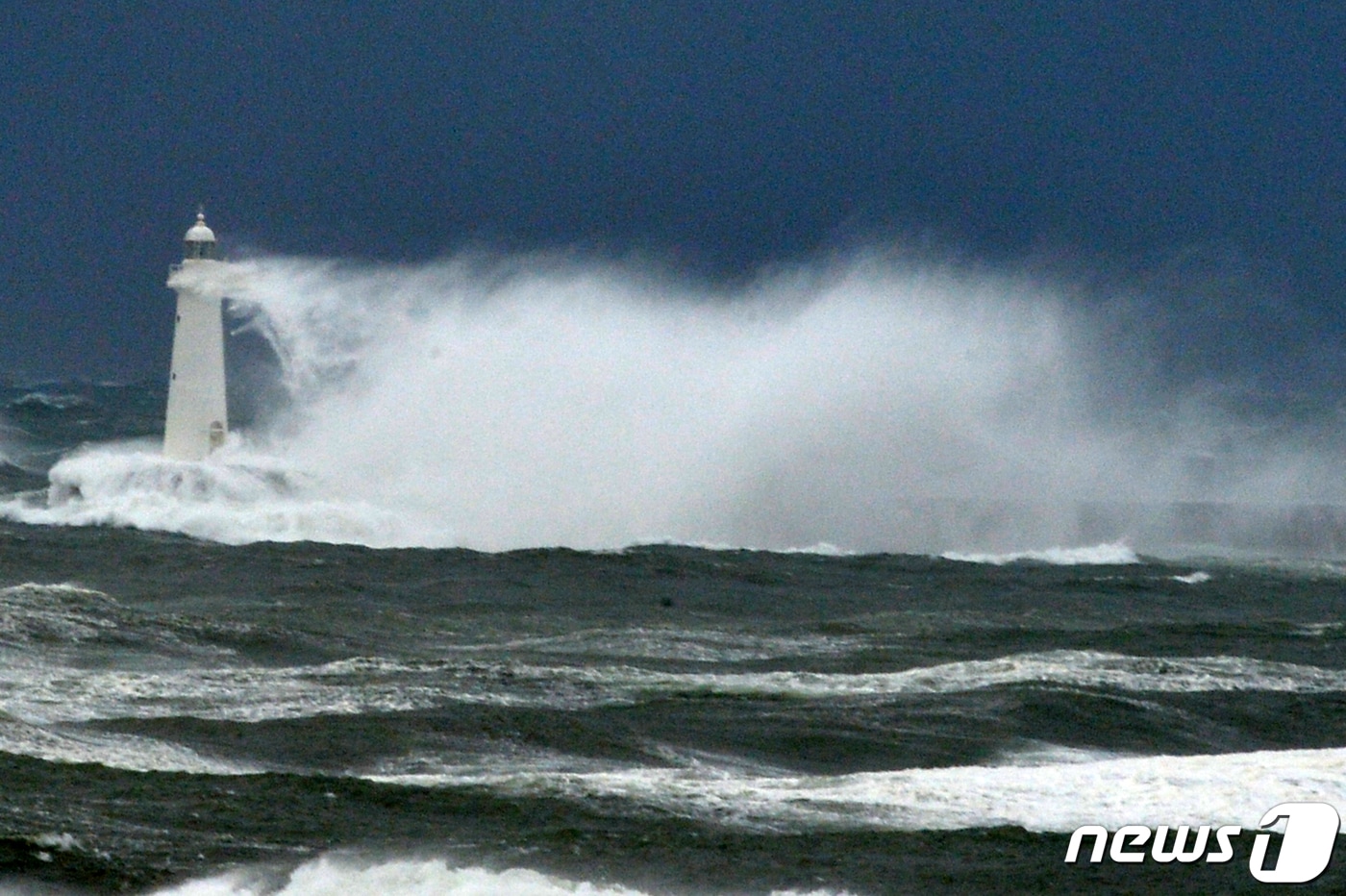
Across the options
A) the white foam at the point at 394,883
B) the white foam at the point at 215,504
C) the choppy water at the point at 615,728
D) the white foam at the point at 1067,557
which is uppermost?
the white foam at the point at 215,504

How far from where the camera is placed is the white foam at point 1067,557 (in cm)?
3653

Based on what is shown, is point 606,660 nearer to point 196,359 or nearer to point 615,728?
point 615,728

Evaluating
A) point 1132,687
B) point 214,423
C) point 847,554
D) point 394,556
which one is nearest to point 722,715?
point 1132,687

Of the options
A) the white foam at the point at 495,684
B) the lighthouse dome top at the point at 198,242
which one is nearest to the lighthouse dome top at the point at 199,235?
the lighthouse dome top at the point at 198,242

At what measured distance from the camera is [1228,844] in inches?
528

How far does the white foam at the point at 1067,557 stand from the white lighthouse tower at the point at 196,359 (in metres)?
13.8

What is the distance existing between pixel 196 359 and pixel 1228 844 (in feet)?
88.5

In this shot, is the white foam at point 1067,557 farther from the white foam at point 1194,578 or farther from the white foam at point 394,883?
the white foam at point 394,883

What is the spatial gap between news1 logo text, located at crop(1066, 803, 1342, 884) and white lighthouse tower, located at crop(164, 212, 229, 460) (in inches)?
1032

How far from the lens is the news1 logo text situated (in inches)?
504

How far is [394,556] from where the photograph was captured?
31312 millimetres

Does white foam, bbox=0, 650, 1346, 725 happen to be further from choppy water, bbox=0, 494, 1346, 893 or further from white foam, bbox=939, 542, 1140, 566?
white foam, bbox=939, 542, 1140, 566

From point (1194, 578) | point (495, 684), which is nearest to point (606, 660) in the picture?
point (495, 684)

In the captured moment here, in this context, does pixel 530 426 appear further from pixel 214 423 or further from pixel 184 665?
pixel 184 665
